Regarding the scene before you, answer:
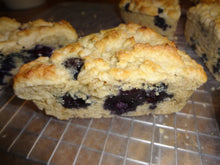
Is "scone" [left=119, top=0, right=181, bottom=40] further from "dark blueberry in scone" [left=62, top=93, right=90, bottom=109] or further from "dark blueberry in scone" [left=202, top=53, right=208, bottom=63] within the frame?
"dark blueberry in scone" [left=62, top=93, right=90, bottom=109]

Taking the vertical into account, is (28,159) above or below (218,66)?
below

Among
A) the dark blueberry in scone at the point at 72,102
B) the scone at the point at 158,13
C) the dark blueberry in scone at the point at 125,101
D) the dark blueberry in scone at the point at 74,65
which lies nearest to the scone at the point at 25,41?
the dark blueberry in scone at the point at 74,65

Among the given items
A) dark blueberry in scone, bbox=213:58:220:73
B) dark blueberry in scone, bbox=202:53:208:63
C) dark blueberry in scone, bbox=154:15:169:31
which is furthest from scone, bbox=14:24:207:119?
dark blueberry in scone, bbox=154:15:169:31

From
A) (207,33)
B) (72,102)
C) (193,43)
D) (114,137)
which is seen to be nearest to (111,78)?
(72,102)

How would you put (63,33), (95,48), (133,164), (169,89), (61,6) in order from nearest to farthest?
(133,164) → (169,89) → (95,48) → (63,33) → (61,6)

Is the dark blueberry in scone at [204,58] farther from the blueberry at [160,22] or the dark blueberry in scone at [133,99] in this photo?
the dark blueberry in scone at [133,99]

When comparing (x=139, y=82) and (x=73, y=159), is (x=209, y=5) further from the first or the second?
(x=73, y=159)

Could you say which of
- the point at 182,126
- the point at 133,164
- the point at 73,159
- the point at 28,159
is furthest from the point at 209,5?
the point at 28,159
